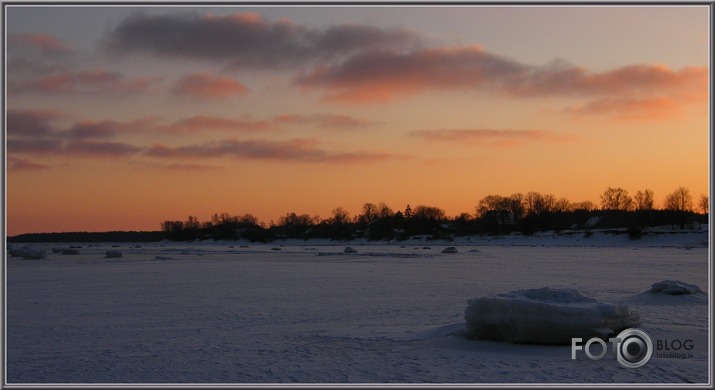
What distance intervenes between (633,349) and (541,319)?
1.08m

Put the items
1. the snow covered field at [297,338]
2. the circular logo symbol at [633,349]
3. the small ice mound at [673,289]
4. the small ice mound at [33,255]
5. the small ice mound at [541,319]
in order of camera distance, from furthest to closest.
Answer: the small ice mound at [33,255]
the small ice mound at [673,289]
the small ice mound at [541,319]
the circular logo symbol at [633,349]
the snow covered field at [297,338]

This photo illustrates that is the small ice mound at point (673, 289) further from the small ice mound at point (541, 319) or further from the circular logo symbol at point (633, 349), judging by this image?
the circular logo symbol at point (633, 349)

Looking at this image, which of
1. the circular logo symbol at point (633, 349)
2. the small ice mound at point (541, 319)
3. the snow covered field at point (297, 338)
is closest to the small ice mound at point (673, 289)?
the snow covered field at point (297, 338)

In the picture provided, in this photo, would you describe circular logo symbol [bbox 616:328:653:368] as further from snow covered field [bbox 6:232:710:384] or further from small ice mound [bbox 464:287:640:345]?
small ice mound [bbox 464:287:640:345]

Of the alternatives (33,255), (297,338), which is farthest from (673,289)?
(33,255)

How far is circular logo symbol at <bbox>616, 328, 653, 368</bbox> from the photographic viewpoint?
7.21 metres

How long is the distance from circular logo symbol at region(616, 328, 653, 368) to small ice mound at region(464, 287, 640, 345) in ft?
1.09

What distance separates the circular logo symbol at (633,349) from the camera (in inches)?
284

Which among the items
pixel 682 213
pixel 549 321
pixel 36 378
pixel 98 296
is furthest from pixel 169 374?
pixel 682 213

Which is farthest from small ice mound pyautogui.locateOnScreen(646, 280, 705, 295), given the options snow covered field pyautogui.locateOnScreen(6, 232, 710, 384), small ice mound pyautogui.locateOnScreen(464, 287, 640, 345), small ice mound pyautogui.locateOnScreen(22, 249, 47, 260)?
small ice mound pyautogui.locateOnScreen(22, 249, 47, 260)

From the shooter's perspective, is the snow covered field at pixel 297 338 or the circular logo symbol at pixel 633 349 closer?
the snow covered field at pixel 297 338

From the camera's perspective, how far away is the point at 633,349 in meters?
7.59

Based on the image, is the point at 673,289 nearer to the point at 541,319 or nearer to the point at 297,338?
the point at 541,319

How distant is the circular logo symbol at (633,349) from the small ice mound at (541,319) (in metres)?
0.33
